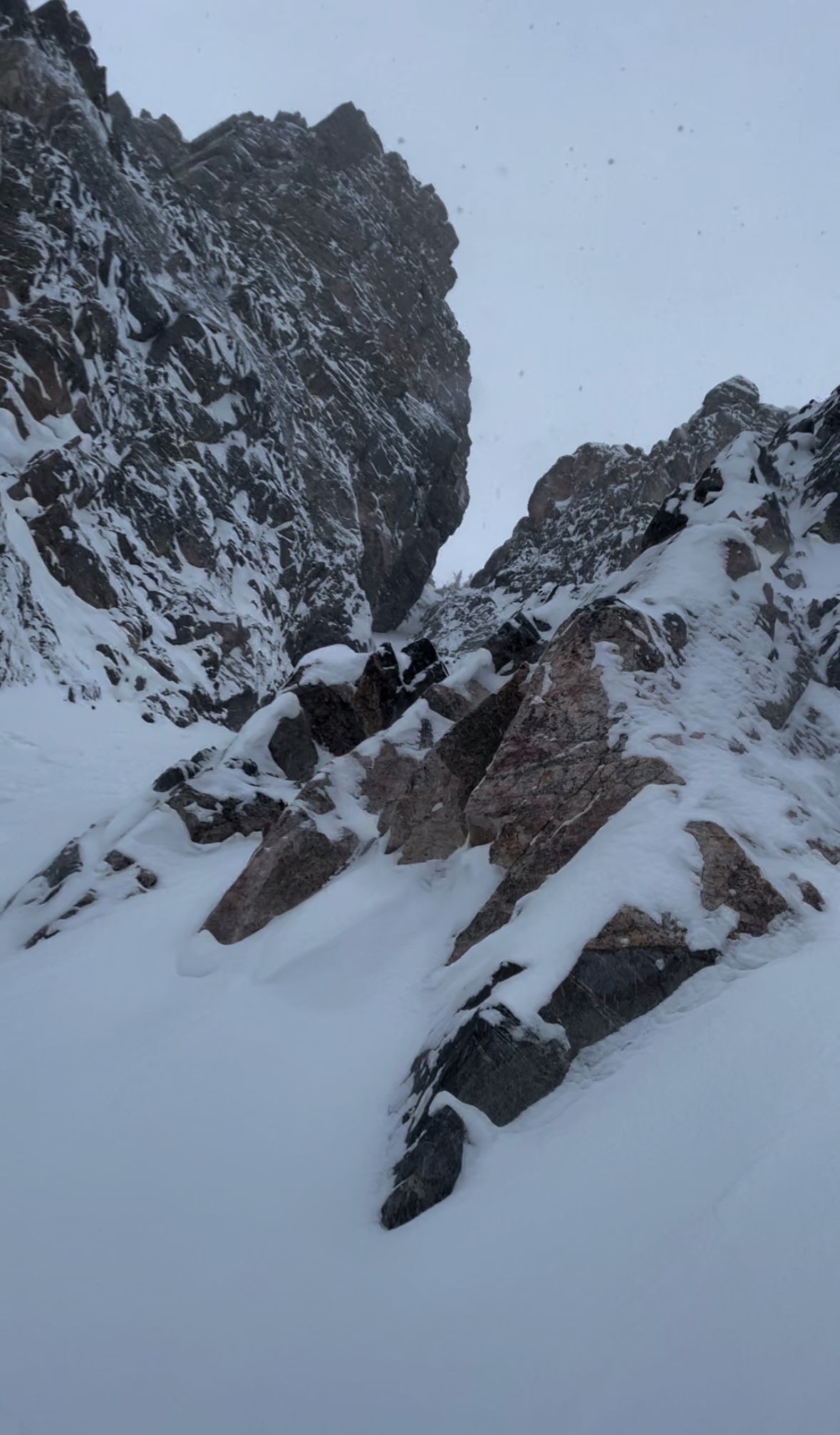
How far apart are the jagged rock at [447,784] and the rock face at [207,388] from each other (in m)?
12.2

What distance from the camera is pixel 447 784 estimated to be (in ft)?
27.4

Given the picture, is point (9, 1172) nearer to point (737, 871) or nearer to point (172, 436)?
point (737, 871)

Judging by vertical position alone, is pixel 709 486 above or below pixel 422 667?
above

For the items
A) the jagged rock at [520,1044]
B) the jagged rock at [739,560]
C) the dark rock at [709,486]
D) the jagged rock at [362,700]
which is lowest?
the jagged rock at [520,1044]

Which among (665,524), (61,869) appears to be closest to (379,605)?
(665,524)

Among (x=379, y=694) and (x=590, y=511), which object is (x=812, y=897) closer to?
(x=379, y=694)

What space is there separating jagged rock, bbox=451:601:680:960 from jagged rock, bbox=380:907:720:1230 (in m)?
1.27

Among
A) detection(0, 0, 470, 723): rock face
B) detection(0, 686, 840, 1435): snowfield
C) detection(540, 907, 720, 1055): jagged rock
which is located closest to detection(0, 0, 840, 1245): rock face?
detection(540, 907, 720, 1055): jagged rock

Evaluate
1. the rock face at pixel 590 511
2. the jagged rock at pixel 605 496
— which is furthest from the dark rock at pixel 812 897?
the rock face at pixel 590 511

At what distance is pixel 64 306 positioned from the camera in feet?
90.7

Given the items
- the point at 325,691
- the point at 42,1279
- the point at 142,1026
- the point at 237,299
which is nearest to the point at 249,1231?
the point at 42,1279

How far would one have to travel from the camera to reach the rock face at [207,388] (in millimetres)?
24469

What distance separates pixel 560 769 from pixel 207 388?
31337 millimetres

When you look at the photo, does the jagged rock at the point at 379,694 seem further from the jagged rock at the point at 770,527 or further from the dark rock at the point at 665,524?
the jagged rock at the point at 770,527
